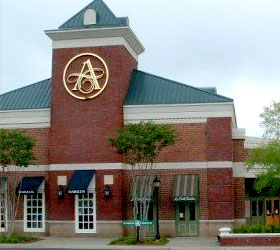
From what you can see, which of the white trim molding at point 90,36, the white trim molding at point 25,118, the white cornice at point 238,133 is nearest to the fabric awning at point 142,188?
the white cornice at point 238,133

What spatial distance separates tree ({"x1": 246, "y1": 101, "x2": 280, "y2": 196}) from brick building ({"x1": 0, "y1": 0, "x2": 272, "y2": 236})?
1.55 meters

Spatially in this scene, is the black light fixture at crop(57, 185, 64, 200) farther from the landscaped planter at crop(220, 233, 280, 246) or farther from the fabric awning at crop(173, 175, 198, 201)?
the landscaped planter at crop(220, 233, 280, 246)

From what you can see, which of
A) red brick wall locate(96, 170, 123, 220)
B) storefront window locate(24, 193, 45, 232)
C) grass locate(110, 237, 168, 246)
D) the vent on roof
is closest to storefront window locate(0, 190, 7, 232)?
storefront window locate(24, 193, 45, 232)

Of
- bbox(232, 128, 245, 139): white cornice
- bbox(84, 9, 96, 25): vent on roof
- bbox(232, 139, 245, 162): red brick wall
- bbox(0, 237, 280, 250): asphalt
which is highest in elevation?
bbox(84, 9, 96, 25): vent on roof

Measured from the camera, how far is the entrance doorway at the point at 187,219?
33.1 m

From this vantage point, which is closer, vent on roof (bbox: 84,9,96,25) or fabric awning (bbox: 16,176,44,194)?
fabric awning (bbox: 16,176,44,194)

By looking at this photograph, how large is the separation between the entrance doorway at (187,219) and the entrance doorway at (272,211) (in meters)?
6.55

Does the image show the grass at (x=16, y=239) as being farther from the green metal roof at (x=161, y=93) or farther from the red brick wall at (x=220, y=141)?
the red brick wall at (x=220, y=141)

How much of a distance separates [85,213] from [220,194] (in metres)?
7.58

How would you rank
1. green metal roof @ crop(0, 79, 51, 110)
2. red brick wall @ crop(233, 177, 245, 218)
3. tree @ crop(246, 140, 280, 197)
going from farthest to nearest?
green metal roof @ crop(0, 79, 51, 110), red brick wall @ crop(233, 177, 245, 218), tree @ crop(246, 140, 280, 197)

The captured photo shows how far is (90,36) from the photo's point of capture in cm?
3459

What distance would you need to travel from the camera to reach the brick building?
108ft

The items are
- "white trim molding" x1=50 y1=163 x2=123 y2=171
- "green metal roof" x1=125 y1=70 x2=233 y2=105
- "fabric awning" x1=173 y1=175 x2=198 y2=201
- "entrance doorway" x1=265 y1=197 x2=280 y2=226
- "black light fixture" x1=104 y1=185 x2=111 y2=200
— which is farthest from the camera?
"entrance doorway" x1=265 y1=197 x2=280 y2=226

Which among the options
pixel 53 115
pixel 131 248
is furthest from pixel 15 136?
pixel 131 248
